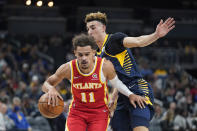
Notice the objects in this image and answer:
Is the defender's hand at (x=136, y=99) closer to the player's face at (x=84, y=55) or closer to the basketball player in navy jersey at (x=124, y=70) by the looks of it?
the basketball player in navy jersey at (x=124, y=70)

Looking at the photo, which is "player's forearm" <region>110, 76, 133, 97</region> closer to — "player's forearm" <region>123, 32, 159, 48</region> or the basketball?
"player's forearm" <region>123, 32, 159, 48</region>

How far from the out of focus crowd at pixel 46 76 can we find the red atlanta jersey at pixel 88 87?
13.4 ft

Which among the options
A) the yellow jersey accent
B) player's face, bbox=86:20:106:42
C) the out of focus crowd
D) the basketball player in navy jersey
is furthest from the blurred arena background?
the yellow jersey accent

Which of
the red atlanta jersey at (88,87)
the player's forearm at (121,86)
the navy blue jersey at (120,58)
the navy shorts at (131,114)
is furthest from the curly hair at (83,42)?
the navy shorts at (131,114)

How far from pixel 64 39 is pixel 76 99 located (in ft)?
45.2

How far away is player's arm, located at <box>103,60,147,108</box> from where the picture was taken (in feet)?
18.4

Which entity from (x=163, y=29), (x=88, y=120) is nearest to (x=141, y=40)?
(x=163, y=29)

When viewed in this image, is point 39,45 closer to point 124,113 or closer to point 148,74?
point 148,74

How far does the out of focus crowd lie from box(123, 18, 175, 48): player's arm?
439cm

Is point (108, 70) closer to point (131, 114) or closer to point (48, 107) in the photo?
point (131, 114)

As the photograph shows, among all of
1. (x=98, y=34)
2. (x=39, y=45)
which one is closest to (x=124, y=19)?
(x=39, y=45)

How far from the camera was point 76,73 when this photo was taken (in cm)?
557

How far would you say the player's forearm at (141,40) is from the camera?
5.45 metres

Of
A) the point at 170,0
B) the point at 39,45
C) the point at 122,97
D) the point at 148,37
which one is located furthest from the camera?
the point at 170,0
